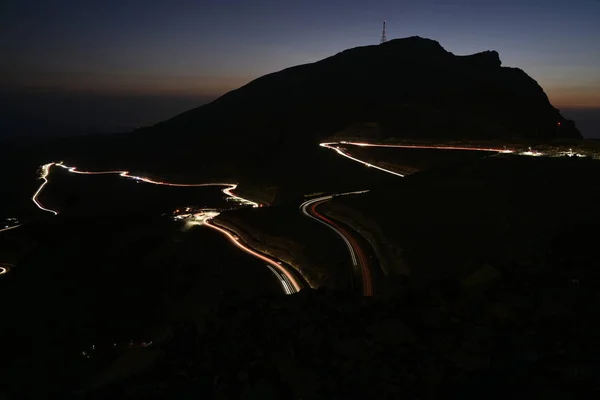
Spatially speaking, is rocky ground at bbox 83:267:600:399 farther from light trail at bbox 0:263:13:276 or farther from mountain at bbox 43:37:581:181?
mountain at bbox 43:37:581:181

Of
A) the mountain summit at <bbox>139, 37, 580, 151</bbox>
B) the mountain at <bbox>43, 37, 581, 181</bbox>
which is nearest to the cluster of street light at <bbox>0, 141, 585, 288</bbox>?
the mountain at <bbox>43, 37, 581, 181</bbox>

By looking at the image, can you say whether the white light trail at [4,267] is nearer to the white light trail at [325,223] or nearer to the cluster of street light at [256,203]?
the cluster of street light at [256,203]

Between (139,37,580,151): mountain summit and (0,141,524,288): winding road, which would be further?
(139,37,580,151): mountain summit

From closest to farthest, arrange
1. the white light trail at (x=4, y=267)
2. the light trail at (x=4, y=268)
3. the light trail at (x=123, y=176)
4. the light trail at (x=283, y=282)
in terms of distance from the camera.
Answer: the light trail at (x=283, y=282) → the light trail at (x=4, y=268) → the white light trail at (x=4, y=267) → the light trail at (x=123, y=176)

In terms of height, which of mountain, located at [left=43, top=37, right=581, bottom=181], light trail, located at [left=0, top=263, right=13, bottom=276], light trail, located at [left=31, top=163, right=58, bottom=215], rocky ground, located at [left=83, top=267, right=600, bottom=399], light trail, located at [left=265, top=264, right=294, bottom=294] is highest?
mountain, located at [left=43, top=37, right=581, bottom=181]

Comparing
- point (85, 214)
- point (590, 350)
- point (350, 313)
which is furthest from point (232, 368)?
point (85, 214)

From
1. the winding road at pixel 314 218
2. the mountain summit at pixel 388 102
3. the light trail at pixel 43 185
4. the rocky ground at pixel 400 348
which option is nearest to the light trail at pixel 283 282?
the winding road at pixel 314 218
